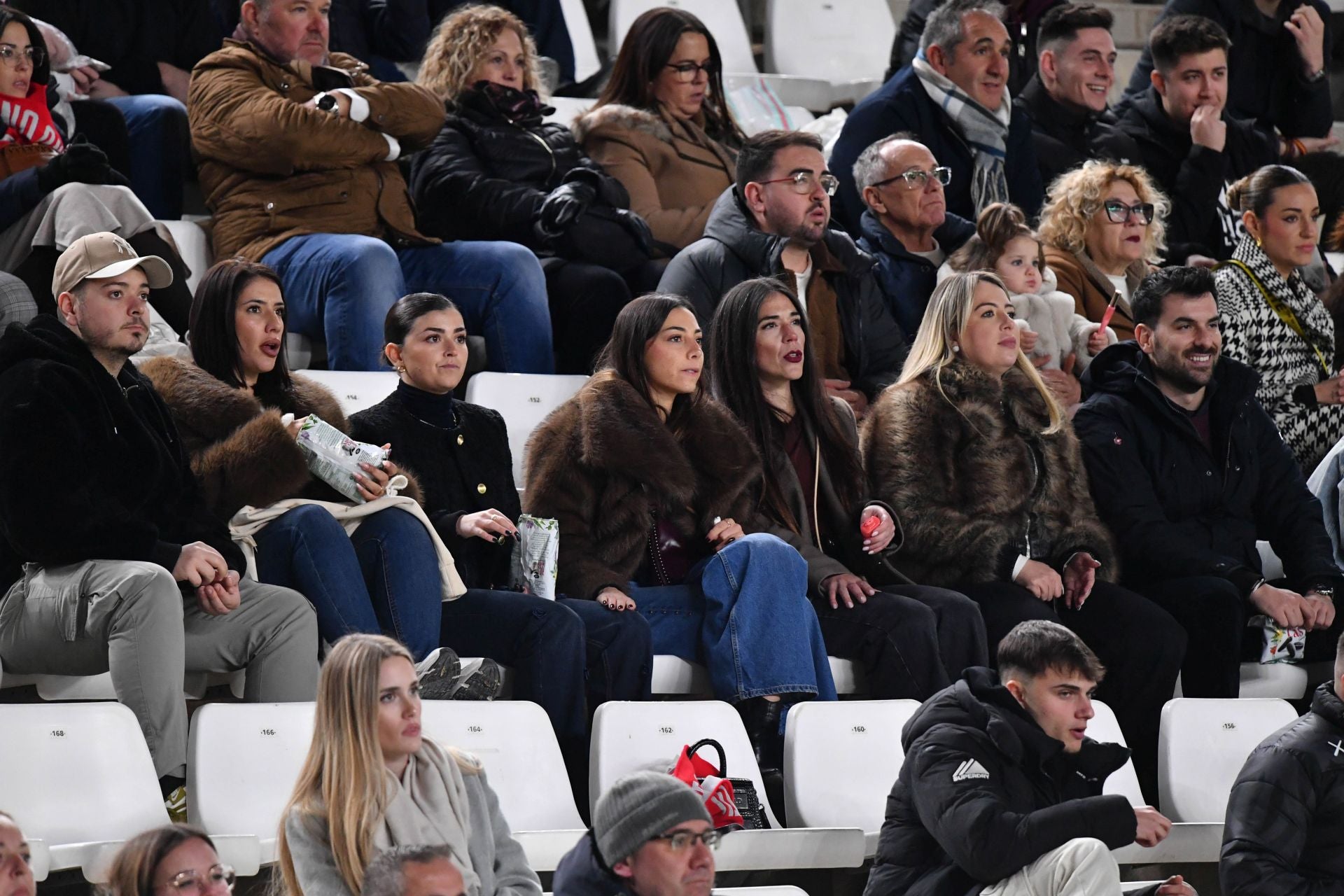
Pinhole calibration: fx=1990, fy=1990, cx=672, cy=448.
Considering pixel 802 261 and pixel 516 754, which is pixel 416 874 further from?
pixel 802 261

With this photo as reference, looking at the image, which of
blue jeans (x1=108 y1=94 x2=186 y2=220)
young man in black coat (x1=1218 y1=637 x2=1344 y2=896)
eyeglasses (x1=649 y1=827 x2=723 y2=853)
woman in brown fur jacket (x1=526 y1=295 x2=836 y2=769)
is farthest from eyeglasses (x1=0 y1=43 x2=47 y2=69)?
young man in black coat (x1=1218 y1=637 x2=1344 y2=896)

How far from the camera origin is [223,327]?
440 centimetres

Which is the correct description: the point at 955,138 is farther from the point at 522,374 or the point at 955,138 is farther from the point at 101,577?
the point at 101,577

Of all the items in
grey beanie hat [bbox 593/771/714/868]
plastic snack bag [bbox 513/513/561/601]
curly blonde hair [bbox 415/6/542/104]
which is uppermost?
curly blonde hair [bbox 415/6/542/104]

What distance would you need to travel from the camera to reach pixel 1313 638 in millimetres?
5316

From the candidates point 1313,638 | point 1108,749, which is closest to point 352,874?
point 1108,749

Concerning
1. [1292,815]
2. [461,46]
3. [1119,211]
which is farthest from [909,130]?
[1292,815]

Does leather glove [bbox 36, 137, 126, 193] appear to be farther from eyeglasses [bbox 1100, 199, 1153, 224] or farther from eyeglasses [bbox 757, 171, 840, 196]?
eyeglasses [bbox 1100, 199, 1153, 224]

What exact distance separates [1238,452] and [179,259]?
2884 millimetres

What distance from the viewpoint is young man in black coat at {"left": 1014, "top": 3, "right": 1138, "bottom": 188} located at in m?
7.30

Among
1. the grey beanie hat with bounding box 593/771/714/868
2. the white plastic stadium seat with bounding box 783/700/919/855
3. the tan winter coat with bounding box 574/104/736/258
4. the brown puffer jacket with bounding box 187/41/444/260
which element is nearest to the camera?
the grey beanie hat with bounding box 593/771/714/868

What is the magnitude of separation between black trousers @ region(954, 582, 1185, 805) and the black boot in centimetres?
80

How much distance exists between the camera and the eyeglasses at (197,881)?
299 cm

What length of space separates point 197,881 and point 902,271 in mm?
3543
